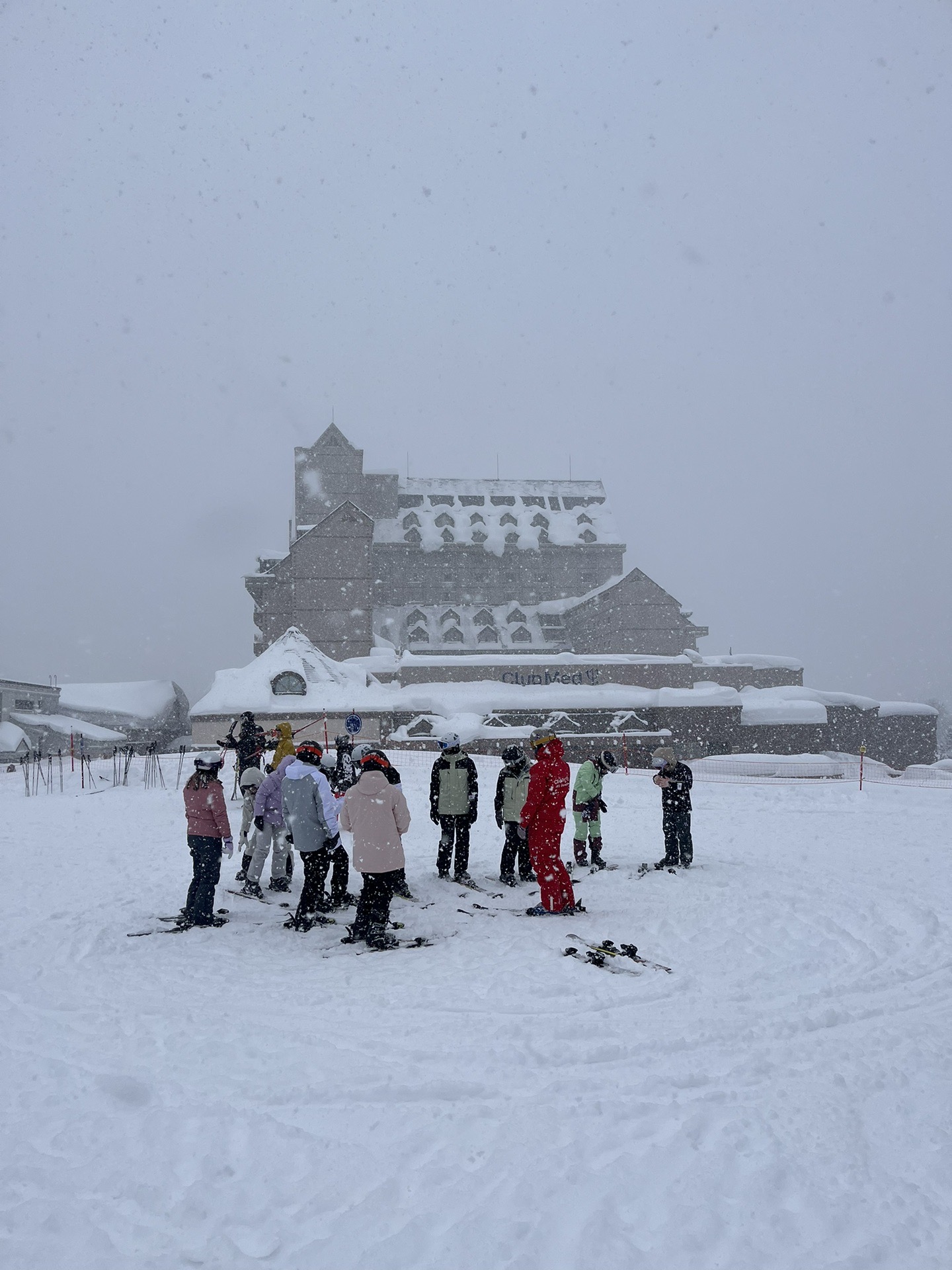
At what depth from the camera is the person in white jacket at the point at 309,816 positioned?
7.67 meters

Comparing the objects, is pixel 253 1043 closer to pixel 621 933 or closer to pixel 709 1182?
pixel 709 1182

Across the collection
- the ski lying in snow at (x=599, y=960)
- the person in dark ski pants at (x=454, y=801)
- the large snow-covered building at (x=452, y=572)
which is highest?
the large snow-covered building at (x=452, y=572)

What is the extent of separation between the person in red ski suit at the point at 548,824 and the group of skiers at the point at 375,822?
0.04ft

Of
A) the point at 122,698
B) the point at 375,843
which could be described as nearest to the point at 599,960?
the point at 375,843

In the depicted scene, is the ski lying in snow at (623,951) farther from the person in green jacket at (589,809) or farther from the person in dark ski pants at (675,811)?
the person in dark ski pants at (675,811)

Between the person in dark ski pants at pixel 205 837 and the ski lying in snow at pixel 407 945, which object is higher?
the person in dark ski pants at pixel 205 837

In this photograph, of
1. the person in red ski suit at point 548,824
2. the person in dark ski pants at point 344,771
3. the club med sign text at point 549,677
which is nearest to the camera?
the person in red ski suit at point 548,824

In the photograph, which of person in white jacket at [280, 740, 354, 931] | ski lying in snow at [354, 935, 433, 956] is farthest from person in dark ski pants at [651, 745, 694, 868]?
person in white jacket at [280, 740, 354, 931]

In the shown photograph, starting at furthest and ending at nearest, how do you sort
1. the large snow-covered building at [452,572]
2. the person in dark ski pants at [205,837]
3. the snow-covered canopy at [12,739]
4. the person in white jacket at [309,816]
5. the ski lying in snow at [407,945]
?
the snow-covered canopy at [12,739]
the large snow-covered building at [452,572]
the person in white jacket at [309,816]
the person in dark ski pants at [205,837]
the ski lying in snow at [407,945]

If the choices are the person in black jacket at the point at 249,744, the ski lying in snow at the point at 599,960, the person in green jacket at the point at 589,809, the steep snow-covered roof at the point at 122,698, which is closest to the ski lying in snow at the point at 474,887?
the person in green jacket at the point at 589,809

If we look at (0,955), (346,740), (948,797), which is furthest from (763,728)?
(0,955)

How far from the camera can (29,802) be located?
1830 centimetres

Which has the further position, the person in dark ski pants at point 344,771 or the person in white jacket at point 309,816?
the person in dark ski pants at point 344,771

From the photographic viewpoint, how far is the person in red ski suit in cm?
789
